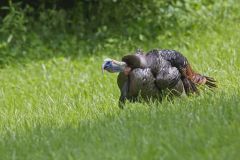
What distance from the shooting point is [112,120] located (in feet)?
16.6

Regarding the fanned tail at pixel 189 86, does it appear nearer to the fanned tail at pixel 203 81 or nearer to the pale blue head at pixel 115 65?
the fanned tail at pixel 203 81

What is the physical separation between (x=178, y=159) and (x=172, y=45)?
18.9 ft

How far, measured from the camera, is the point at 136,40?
10062 millimetres

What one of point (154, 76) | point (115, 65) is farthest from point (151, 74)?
point (115, 65)

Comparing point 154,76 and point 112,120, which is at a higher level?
point 154,76

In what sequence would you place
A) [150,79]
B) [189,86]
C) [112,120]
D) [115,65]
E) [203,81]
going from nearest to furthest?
[112,120] < [150,79] < [115,65] < [189,86] < [203,81]

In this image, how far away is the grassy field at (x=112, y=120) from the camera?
420cm

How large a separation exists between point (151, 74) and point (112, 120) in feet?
1.55

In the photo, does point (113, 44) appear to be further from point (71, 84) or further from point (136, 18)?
point (71, 84)

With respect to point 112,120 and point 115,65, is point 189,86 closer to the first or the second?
point 115,65

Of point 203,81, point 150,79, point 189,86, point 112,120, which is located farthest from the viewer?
point 203,81

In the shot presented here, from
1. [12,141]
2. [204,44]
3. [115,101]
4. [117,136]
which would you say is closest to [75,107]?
[115,101]

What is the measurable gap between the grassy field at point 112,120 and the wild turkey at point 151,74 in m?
0.10

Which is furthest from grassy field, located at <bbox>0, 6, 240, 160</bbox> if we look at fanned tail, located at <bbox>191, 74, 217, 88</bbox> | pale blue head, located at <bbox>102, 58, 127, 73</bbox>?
pale blue head, located at <bbox>102, 58, 127, 73</bbox>
